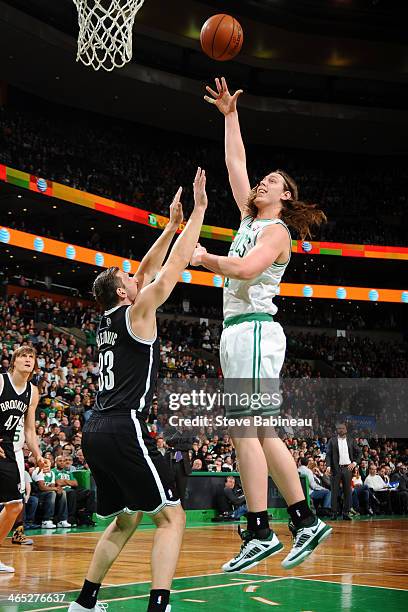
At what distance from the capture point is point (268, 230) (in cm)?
475

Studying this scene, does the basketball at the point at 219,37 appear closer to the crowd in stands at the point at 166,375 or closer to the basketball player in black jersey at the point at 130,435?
the basketball player in black jersey at the point at 130,435

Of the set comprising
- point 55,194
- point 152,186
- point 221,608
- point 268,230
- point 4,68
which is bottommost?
point 221,608

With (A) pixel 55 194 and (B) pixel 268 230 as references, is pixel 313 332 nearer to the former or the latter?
(A) pixel 55 194

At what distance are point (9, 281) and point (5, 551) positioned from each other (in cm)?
2018

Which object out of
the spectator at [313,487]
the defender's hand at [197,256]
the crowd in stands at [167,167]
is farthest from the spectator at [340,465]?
the crowd in stands at [167,167]

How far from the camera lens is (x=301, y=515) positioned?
4.70m

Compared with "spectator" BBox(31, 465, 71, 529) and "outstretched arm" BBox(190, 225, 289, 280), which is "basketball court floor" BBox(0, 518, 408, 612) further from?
Result: "outstretched arm" BBox(190, 225, 289, 280)

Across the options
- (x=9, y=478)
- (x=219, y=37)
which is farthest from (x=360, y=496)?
(x=219, y=37)

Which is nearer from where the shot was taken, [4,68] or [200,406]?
[200,406]

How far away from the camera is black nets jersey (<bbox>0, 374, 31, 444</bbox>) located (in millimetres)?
7578

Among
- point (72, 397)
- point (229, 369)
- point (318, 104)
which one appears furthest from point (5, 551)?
point (318, 104)

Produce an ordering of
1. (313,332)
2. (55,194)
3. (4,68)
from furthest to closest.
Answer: (313,332) → (4,68) → (55,194)

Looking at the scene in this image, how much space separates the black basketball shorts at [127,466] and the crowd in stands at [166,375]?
804 cm

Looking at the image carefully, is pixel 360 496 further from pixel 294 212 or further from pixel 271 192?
pixel 271 192
